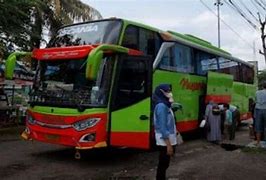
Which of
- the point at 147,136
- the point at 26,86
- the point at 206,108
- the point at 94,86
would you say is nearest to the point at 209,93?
the point at 206,108

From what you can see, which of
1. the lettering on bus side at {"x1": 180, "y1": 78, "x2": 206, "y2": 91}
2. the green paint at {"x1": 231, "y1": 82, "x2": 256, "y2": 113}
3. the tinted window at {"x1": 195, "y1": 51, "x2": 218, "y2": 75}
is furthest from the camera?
the green paint at {"x1": 231, "y1": 82, "x2": 256, "y2": 113}

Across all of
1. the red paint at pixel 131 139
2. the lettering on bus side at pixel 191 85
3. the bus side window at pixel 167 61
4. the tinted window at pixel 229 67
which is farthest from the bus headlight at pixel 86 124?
the tinted window at pixel 229 67

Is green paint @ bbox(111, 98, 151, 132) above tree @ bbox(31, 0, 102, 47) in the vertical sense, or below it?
below

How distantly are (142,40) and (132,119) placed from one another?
2.29 metres

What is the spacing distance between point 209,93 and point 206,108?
0.77m

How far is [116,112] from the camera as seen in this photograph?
10336mm

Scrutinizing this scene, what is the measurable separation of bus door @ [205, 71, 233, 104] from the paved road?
8.93 ft

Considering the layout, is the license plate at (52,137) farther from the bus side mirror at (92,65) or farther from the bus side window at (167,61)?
the bus side window at (167,61)

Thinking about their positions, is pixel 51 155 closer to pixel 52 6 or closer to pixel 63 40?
pixel 63 40

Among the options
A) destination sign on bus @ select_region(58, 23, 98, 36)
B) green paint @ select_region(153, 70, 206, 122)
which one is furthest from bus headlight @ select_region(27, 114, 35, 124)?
green paint @ select_region(153, 70, 206, 122)

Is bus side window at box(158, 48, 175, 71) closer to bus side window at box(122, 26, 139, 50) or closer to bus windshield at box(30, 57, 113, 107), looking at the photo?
bus side window at box(122, 26, 139, 50)

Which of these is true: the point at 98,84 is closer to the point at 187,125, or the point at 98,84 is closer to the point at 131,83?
the point at 131,83

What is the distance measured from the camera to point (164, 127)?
755cm

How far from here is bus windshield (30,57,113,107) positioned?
33.1 ft
